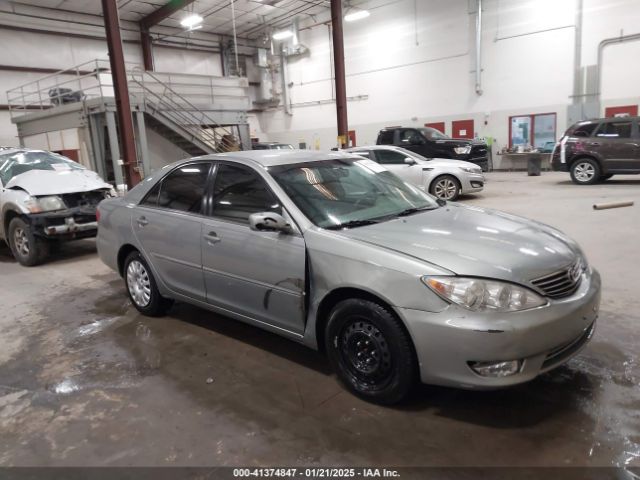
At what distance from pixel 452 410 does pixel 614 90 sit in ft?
53.7

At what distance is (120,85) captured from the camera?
34.1ft

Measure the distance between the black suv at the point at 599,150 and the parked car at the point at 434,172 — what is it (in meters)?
3.17

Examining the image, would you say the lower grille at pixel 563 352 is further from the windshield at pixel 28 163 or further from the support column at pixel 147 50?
the support column at pixel 147 50

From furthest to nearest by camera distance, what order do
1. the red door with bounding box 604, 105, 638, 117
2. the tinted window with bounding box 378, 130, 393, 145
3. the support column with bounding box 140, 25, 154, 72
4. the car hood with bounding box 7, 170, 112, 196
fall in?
1. the support column with bounding box 140, 25, 154, 72
2. the red door with bounding box 604, 105, 638, 117
3. the tinted window with bounding box 378, 130, 393, 145
4. the car hood with bounding box 7, 170, 112, 196

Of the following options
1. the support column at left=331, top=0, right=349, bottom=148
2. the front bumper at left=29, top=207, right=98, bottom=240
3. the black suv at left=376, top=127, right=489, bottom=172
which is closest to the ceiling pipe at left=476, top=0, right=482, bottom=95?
the black suv at left=376, top=127, right=489, bottom=172

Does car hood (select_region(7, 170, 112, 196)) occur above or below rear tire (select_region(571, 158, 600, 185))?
above

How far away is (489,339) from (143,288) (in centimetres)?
324

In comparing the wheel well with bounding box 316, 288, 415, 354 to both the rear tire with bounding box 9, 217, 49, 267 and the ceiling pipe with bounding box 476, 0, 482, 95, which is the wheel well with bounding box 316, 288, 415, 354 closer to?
the rear tire with bounding box 9, 217, 49, 267

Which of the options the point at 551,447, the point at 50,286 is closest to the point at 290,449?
the point at 551,447

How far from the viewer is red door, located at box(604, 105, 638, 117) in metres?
15.0

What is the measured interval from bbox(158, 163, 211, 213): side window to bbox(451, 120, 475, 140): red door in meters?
16.5

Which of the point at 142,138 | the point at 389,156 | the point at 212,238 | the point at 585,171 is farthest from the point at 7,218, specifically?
the point at 585,171

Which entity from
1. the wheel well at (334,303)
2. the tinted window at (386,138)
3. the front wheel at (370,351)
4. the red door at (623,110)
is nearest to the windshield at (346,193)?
the wheel well at (334,303)

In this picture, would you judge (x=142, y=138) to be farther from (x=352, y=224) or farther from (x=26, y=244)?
(x=352, y=224)
